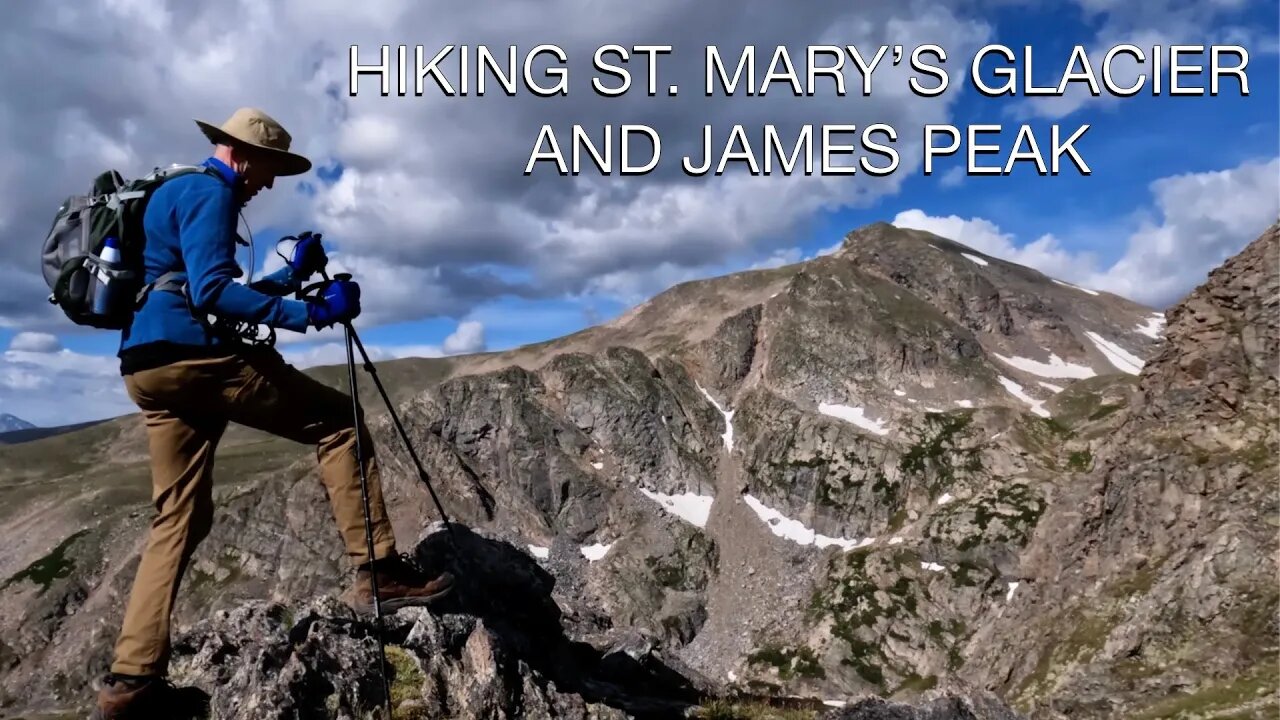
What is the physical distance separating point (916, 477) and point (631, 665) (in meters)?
122

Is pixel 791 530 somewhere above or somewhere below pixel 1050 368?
below

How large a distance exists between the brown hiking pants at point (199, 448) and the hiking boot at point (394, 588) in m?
0.38

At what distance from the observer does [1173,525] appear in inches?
1694

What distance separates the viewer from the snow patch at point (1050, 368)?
182m

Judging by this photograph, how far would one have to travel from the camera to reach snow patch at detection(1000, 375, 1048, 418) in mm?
152125

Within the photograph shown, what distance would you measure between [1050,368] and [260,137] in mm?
207572

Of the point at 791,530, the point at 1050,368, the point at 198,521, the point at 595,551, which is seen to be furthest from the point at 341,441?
the point at 1050,368

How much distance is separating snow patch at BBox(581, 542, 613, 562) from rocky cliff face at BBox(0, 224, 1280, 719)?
0.44m

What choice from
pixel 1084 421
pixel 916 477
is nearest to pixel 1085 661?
pixel 916 477

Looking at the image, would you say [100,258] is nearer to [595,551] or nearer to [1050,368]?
[595,551]

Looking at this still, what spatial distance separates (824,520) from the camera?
453 ft

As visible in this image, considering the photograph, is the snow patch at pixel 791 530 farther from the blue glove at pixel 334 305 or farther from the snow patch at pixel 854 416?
the blue glove at pixel 334 305

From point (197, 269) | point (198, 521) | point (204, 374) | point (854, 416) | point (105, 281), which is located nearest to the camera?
point (197, 269)

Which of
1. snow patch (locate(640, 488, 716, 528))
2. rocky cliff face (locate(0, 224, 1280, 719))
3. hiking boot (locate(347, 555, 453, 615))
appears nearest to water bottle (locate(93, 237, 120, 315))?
hiking boot (locate(347, 555, 453, 615))
